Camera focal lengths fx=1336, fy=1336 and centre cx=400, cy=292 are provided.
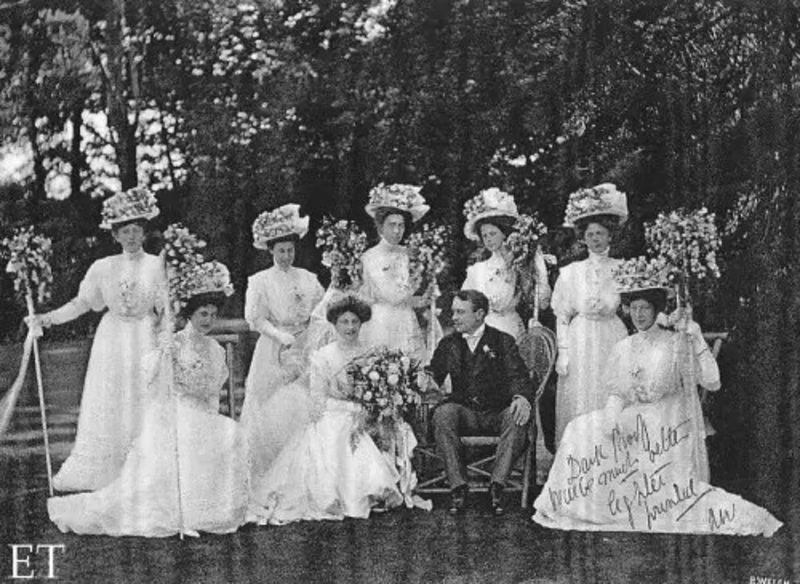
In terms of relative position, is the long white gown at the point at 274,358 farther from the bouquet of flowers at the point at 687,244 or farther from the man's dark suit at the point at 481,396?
the bouquet of flowers at the point at 687,244

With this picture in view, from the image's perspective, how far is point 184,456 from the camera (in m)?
6.50

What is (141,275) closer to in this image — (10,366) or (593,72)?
(10,366)

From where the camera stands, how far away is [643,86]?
656 cm

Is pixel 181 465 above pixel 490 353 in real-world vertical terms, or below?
below

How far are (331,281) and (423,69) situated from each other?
1.14m

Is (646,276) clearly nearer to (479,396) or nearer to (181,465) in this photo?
(479,396)

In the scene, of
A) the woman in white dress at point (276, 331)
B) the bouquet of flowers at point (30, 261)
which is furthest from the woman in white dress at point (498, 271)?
the bouquet of flowers at point (30, 261)

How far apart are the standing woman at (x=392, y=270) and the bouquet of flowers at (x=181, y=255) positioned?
0.83 meters

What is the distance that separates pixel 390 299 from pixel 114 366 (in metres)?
1.42

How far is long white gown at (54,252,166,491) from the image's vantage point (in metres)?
6.66

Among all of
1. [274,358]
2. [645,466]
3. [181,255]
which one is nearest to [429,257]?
[274,358]

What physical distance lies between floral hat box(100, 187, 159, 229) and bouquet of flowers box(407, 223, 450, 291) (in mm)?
1333

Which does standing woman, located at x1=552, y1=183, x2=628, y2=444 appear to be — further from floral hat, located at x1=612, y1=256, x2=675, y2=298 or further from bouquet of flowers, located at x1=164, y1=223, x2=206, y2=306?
bouquet of flowers, located at x1=164, y1=223, x2=206, y2=306

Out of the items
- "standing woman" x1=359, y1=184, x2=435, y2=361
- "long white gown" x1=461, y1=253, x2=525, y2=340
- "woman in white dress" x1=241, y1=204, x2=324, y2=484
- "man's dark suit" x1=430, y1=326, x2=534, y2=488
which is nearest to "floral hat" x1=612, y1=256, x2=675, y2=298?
"long white gown" x1=461, y1=253, x2=525, y2=340
